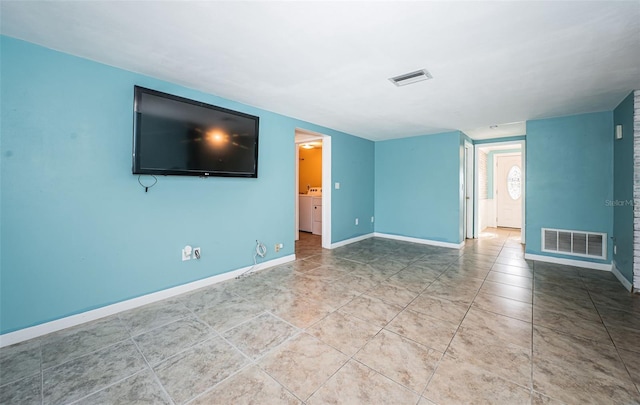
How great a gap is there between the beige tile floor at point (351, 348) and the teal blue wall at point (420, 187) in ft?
6.93

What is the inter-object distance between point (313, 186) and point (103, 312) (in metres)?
5.48

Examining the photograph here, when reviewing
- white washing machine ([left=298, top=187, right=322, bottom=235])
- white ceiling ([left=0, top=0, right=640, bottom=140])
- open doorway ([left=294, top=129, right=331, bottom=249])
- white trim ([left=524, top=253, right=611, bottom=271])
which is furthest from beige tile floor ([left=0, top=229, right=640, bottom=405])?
white washing machine ([left=298, top=187, right=322, bottom=235])

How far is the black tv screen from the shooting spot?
7.48 ft

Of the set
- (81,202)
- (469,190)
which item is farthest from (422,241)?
(81,202)

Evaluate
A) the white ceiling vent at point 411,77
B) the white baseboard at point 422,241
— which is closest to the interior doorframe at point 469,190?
the white baseboard at point 422,241

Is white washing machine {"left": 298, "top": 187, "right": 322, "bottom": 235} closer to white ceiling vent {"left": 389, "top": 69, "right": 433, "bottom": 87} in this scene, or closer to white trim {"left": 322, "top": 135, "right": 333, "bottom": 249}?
white trim {"left": 322, "top": 135, "right": 333, "bottom": 249}

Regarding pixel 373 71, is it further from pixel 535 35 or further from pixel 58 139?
pixel 58 139

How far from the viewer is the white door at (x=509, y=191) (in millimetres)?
7020

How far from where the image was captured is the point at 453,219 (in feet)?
15.8

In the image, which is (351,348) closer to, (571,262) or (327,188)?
(327,188)

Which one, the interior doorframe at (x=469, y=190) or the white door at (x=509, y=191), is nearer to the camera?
the interior doorframe at (x=469, y=190)

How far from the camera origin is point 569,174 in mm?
A: 3748

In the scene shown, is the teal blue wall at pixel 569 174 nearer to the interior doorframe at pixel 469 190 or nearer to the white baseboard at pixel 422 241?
the white baseboard at pixel 422 241

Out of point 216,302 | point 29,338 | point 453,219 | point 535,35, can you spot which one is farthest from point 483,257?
point 29,338
